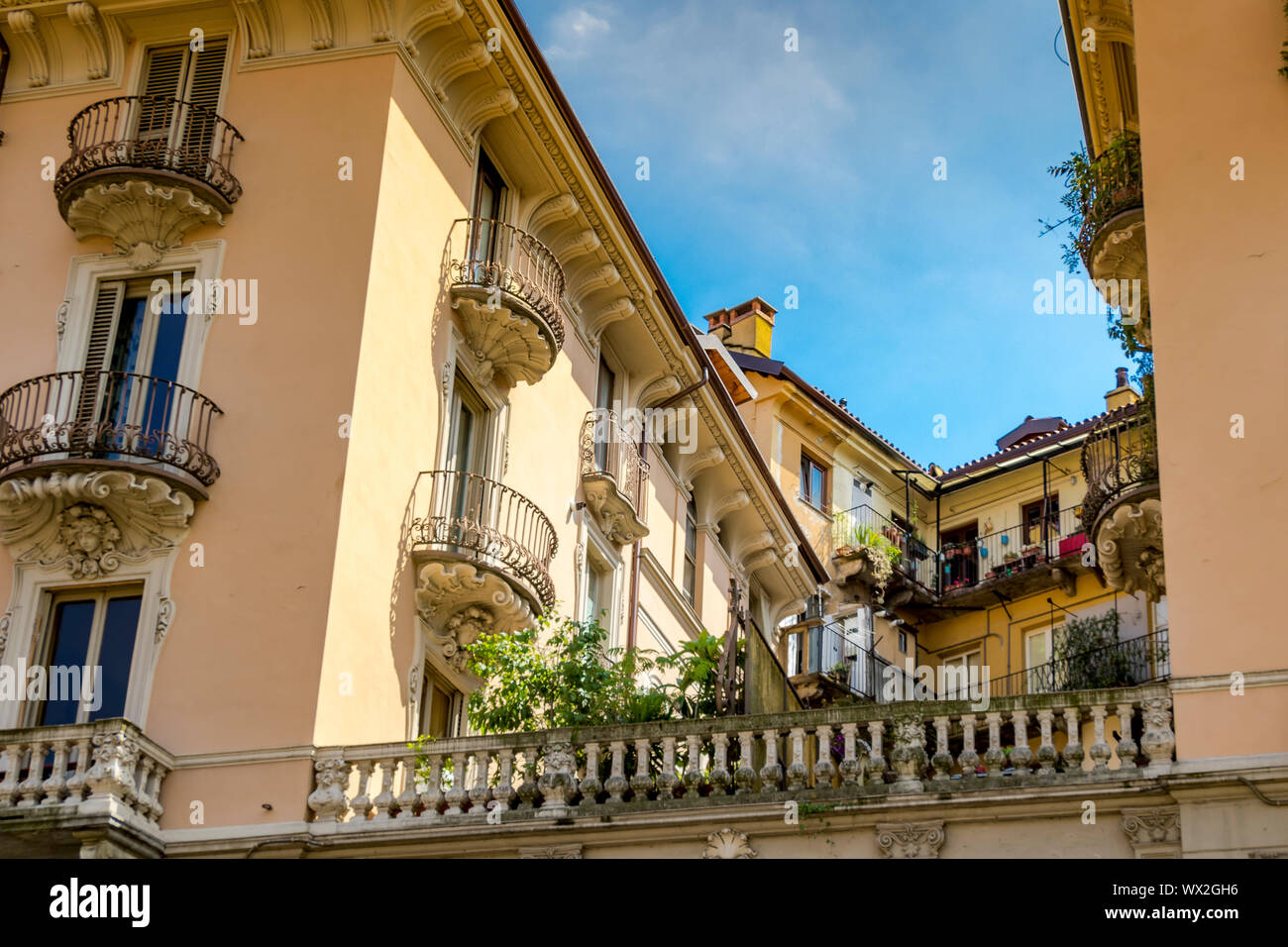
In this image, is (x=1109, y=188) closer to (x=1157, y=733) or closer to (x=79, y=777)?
(x=1157, y=733)

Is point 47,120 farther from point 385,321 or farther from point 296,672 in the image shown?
point 296,672

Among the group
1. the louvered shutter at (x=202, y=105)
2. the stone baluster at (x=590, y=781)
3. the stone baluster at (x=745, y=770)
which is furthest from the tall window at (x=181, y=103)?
the stone baluster at (x=745, y=770)

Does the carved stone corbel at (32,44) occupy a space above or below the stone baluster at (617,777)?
above

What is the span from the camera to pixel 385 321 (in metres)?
19.5

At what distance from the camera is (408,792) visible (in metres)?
16.6

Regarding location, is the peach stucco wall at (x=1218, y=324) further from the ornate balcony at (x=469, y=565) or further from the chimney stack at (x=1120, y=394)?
the chimney stack at (x=1120, y=394)

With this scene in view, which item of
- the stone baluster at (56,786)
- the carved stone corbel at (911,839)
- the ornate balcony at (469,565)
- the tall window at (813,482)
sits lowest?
the carved stone corbel at (911,839)

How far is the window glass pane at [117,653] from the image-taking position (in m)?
17.9

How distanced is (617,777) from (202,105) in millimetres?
10177

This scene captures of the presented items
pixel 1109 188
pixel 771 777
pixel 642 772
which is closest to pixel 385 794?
pixel 642 772

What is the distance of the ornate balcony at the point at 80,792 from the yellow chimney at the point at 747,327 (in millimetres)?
26654
